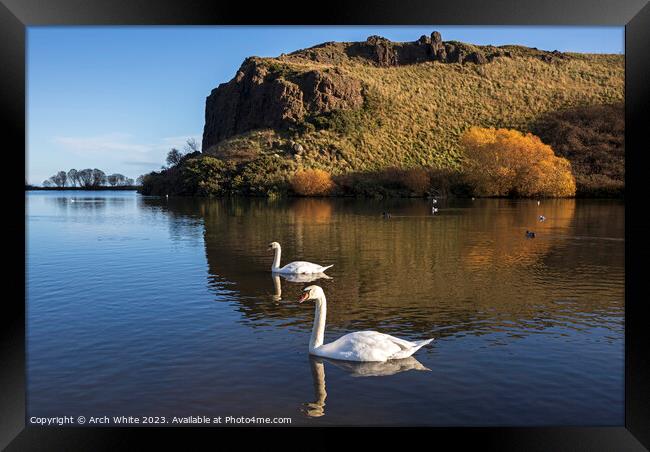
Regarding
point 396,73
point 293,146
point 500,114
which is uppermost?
point 396,73

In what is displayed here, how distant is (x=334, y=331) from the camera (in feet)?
43.6

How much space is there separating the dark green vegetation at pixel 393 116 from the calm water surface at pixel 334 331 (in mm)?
58117

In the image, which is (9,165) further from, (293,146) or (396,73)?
(396,73)

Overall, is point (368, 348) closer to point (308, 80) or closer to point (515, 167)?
point (515, 167)

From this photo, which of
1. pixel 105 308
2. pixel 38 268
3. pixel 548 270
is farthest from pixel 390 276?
pixel 38 268

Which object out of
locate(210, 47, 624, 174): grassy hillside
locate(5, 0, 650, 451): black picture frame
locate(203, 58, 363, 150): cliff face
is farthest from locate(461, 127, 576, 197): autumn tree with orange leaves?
locate(5, 0, 650, 451): black picture frame

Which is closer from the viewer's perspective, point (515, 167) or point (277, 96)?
point (515, 167)

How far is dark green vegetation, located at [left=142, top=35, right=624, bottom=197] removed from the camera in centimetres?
8825

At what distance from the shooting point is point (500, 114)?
109812 mm

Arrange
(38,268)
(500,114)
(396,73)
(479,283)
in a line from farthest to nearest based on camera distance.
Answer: (396,73), (500,114), (38,268), (479,283)

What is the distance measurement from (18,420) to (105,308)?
30.1 feet

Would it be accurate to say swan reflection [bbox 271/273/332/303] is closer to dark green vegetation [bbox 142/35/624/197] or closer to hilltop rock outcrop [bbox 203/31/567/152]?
dark green vegetation [bbox 142/35/624/197]
